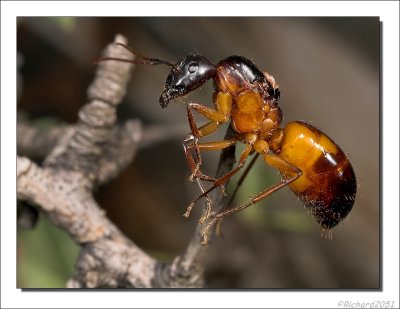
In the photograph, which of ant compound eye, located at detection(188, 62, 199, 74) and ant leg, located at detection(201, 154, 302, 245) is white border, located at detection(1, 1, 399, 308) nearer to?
ant leg, located at detection(201, 154, 302, 245)


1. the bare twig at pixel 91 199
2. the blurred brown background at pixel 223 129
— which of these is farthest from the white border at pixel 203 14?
the blurred brown background at pixel 223 129

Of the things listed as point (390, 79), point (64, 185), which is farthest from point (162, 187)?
point (390, 79)

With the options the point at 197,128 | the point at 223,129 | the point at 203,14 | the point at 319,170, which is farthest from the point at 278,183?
the point at 223,129

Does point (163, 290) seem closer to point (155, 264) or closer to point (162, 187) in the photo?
point (155, 264)

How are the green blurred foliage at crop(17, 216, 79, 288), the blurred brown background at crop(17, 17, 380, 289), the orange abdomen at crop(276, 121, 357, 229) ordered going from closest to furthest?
the orange abdomen at crop(276, 121, 357, 229) → the green blurred foliage at crop(17, 216, 79, 288) → the blurred brown background at crop(17, 17, 380, 289)

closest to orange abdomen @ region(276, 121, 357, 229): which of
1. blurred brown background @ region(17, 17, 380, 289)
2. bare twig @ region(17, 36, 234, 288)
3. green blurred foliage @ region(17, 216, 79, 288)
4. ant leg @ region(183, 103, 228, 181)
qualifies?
ant leg @ region(183, 103, 228, 181)

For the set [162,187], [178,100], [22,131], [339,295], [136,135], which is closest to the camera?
[178,100]

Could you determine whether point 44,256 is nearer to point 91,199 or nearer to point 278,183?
point 91,199
